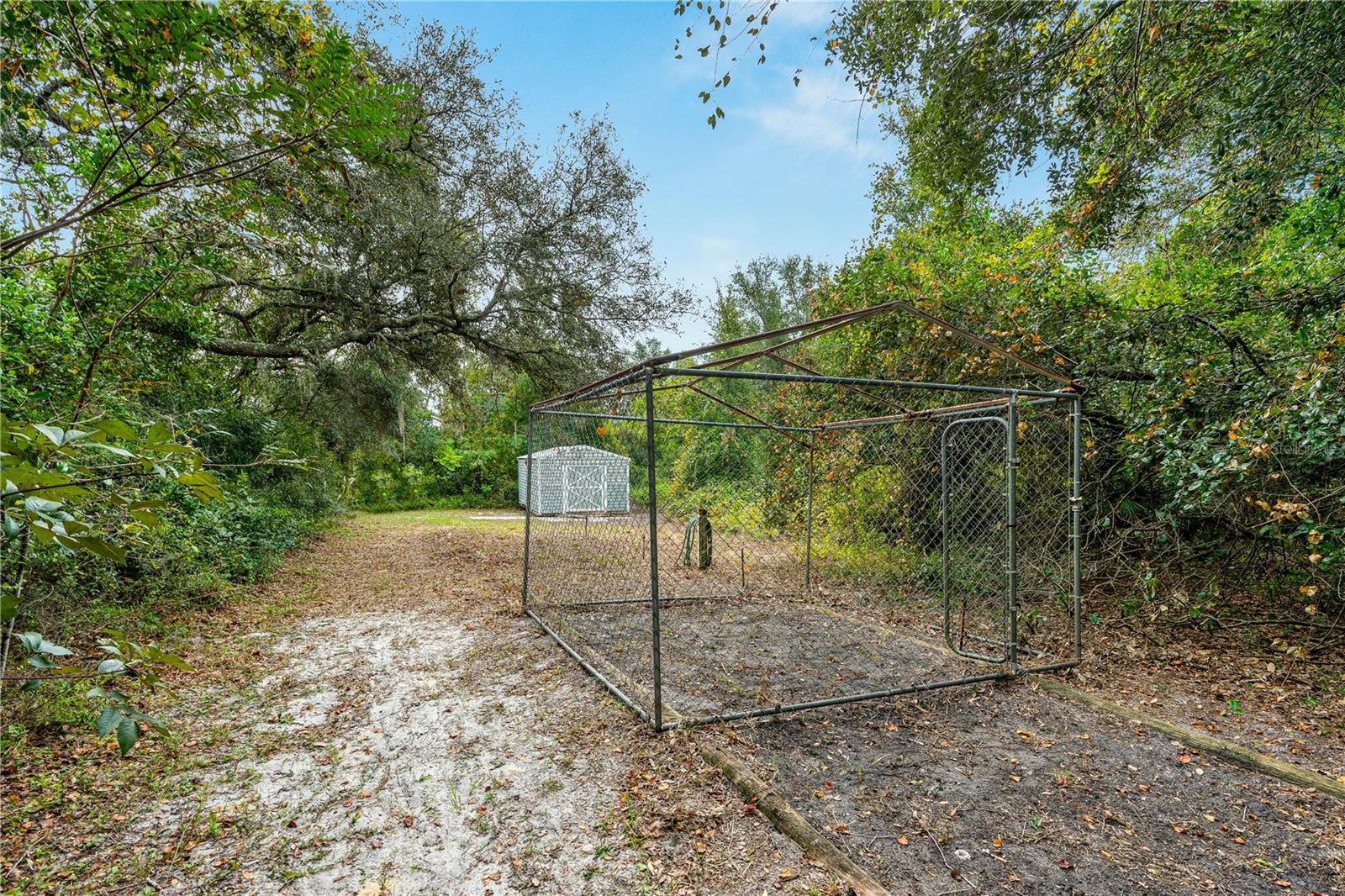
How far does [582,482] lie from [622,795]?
11.4 ft

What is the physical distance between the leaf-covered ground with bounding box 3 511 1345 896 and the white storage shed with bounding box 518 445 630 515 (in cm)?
183

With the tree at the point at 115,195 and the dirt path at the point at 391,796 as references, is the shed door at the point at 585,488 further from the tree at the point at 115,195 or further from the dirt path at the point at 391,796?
the tree at the point at 115,195

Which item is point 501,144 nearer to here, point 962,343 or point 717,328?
point 962,343

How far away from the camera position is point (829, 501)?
22.1 feet

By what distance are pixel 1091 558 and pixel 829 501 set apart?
2.49m

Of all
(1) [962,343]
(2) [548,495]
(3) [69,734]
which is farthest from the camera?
(2) [548,495]

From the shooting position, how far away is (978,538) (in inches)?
221

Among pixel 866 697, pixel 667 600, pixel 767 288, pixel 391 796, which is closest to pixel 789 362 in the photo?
pixel 866 697

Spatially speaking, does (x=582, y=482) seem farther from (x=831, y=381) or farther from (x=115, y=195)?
(x=115, y=195)

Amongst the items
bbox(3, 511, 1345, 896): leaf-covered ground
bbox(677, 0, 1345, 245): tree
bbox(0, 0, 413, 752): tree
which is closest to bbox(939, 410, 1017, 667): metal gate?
bbox(3, 511, 1345, 896): leaf-covered ground

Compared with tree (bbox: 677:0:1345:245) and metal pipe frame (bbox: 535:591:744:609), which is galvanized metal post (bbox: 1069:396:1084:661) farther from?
metal pipe frame (bbox: 535:591:744:609)

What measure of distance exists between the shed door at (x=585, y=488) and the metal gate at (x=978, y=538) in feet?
9.70

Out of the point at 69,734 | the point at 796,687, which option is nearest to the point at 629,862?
the point at 796,687

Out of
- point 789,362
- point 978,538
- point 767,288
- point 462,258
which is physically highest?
point 767,288
